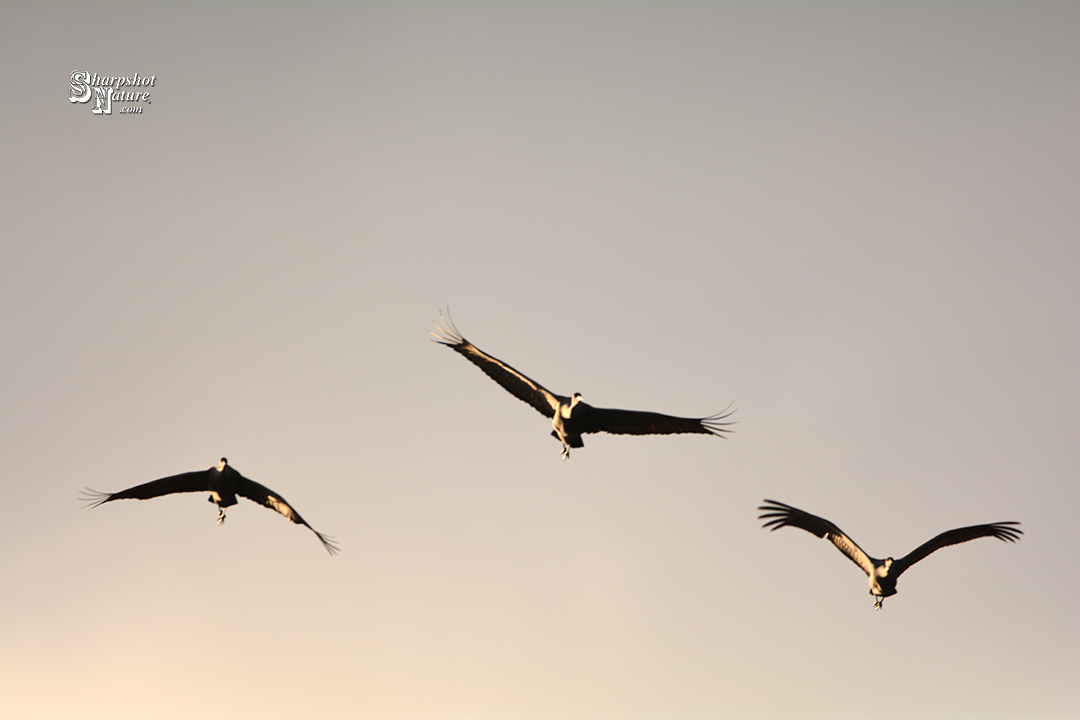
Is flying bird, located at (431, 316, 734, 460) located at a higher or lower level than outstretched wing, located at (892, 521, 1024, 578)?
higher

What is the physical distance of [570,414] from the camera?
3092cm

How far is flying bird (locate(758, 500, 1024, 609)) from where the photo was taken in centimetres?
3225

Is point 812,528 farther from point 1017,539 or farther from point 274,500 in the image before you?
point 274,500

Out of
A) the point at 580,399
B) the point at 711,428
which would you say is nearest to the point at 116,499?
the point at 580,399

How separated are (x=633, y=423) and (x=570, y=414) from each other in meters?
2.11

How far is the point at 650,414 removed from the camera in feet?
102

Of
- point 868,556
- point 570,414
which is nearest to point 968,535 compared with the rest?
point 868,556

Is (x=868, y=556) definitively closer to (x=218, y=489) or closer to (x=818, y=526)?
(x=818, y=526)

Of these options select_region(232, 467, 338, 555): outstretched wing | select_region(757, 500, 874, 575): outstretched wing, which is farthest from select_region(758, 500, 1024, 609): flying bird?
select_region(232, 467, 338, 555): outstretched wing

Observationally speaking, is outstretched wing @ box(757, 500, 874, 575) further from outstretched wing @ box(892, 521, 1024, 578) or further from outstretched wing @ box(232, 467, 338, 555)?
outstretched wing @ box(232, 467, 338, 555)

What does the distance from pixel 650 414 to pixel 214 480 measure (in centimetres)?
1387

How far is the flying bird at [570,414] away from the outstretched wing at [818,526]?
3924 mm

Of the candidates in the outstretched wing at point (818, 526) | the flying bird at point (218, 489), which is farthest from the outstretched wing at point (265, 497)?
the outstretched wing at point (818, 526)

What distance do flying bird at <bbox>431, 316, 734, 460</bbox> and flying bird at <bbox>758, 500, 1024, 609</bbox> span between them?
4.12m
